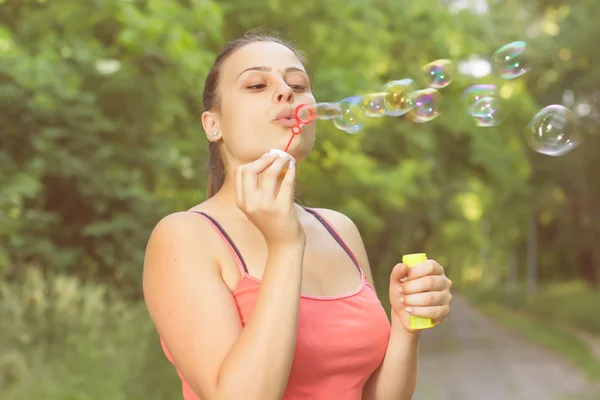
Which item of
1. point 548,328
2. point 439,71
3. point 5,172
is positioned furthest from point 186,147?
point 548,328

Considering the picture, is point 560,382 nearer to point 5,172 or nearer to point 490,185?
point 490,185

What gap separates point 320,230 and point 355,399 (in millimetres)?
530

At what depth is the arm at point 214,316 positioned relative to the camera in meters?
1.88

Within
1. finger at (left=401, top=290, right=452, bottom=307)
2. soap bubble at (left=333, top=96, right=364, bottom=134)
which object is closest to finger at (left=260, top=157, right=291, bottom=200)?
finger at (left=401, top=290, right=452, bottom=307)

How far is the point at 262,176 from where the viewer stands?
200cm

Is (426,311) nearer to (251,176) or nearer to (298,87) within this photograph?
(251,176)

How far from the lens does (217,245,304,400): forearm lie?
188 cm

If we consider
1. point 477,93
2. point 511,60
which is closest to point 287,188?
point 477,93

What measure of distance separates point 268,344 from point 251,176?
39 centimetres

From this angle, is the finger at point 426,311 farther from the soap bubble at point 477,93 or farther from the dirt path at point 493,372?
the dirt path at point 493,372

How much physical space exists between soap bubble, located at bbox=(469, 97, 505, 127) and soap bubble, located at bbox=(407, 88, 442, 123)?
175 millimetres

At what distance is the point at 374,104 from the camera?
337 cm

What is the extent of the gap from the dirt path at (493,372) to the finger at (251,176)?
9435 millimetres

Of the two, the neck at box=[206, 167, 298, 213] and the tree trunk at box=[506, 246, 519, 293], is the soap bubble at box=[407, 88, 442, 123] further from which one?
the tree trunk at box=[506, 246, 519, 293]
